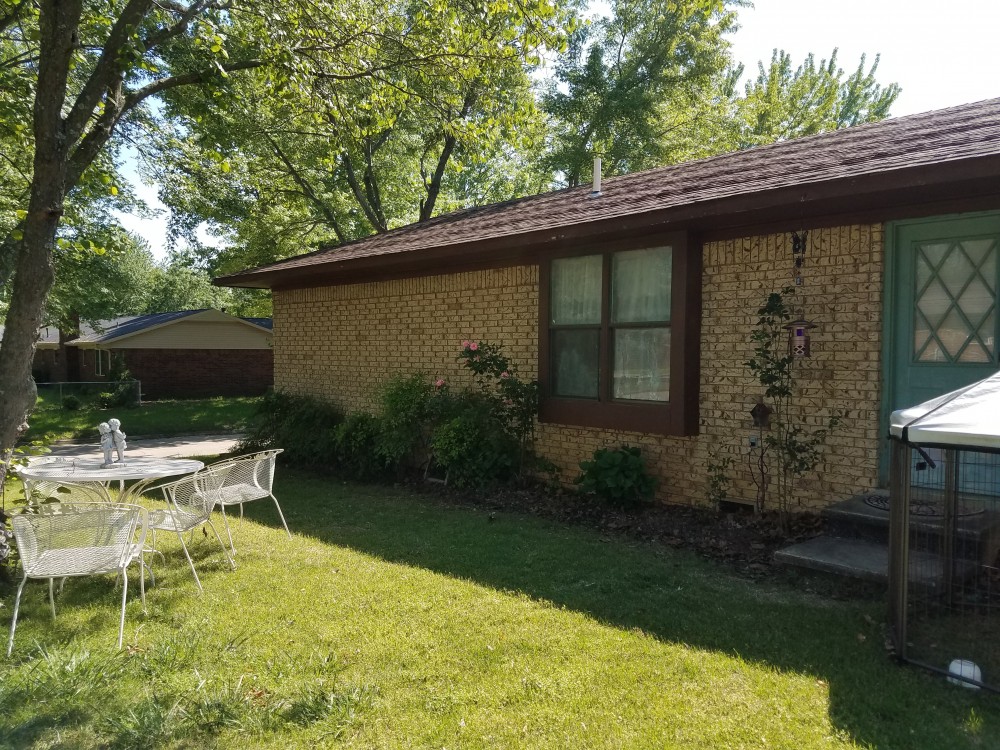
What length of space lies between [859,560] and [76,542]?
5.13m

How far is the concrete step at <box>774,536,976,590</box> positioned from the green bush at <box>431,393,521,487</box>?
3.56 metres

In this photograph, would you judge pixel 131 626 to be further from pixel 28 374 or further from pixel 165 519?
pixel 28 374

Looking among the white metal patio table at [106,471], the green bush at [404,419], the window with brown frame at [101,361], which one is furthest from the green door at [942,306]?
the window with brown frame at [101,361]

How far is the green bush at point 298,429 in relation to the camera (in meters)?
10.4

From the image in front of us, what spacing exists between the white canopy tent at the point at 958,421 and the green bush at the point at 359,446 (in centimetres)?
685

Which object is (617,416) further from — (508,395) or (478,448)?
(478,448)

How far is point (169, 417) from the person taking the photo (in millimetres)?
19344

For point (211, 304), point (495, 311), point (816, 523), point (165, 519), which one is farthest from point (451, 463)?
point (211, 304)

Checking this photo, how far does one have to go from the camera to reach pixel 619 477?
6883 mm

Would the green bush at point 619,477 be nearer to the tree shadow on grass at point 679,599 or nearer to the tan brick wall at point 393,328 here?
the tree shadow on grass at point 679,599

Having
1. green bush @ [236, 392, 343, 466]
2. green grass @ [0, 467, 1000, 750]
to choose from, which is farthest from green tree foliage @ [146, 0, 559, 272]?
green grass @ [0, 467, 1000, 750]

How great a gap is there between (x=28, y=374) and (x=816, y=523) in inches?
255

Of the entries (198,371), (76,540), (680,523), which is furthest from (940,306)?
(198,371)

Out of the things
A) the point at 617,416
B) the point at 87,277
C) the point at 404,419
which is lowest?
the point at 404,419
